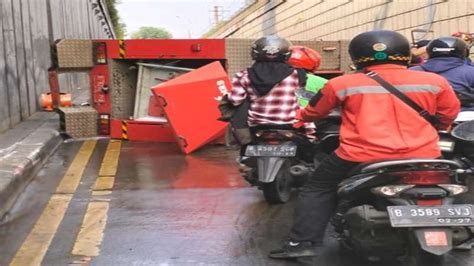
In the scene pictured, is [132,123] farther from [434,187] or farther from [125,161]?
[434,187]

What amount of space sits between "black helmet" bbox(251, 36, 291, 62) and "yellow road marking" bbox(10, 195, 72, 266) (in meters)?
2.30

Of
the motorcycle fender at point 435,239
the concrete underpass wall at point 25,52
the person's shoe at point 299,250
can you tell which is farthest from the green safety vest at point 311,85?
Answer: the concrete underpass wall at point 25,52

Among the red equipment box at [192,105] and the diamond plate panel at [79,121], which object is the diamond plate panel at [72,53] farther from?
the red equipment box at [192,105]

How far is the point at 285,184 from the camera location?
6.36 meters

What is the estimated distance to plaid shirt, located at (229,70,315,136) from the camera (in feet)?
20.5

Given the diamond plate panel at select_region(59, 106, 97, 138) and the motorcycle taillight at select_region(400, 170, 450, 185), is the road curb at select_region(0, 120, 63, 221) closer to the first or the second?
the diamond plate panel at select_region(59, 106, 97, 138)

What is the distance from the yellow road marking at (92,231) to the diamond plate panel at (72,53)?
443 centimetres

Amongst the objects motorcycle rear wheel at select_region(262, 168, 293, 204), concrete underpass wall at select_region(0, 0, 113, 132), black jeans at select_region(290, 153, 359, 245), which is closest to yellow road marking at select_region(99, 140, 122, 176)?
concrete underpass wall at select_region(0, 0, 113, 132)

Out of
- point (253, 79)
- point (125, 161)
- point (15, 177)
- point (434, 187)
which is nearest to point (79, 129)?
point (125, 161)

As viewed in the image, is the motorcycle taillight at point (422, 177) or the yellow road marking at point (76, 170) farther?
the yellow road marking at point (76, 170)

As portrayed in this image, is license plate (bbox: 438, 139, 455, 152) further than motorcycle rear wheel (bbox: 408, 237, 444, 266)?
Yes

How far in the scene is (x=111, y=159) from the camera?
9.19 metres

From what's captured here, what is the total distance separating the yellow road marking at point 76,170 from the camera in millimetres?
7341

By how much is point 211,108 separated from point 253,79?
3.33 m
